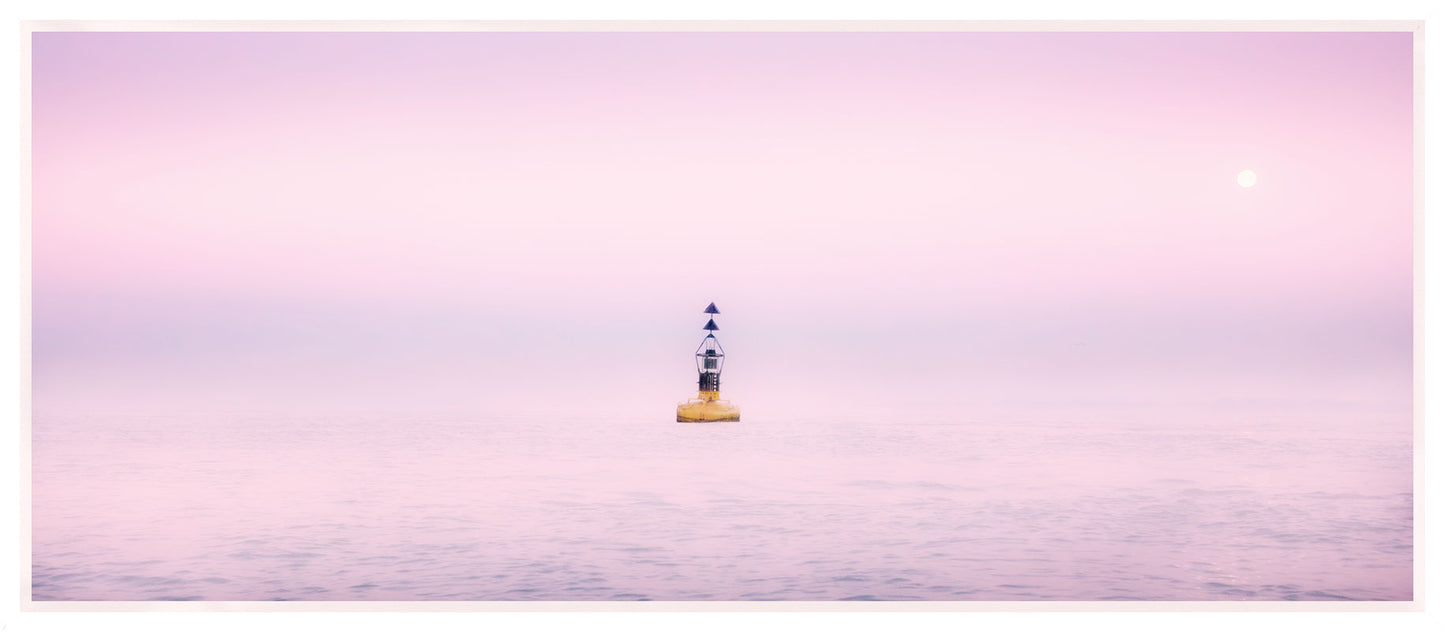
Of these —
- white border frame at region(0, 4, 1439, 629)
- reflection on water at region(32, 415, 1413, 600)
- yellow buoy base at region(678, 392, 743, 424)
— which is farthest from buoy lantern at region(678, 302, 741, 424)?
white border frame at region(0, 4, 1439, 629)

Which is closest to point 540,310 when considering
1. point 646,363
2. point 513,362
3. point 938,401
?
point 938,401

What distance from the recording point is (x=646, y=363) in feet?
91.2

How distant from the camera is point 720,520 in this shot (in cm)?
624

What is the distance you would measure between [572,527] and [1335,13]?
4365 mm

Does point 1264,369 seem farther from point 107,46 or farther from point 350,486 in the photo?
point 107,46

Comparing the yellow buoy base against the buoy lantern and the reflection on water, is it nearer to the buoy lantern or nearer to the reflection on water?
the buoy lantern

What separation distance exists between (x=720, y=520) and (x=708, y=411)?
711 cm

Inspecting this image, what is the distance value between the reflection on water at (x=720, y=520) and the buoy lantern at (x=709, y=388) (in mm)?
1053

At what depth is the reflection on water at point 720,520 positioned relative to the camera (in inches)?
173

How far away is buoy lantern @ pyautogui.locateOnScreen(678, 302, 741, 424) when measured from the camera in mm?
12617

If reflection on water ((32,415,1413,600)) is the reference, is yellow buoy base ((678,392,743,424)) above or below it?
above

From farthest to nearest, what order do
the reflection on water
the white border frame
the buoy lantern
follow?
the buoy lantern → the reflection on water → the white border frame

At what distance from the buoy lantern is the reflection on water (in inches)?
41.5

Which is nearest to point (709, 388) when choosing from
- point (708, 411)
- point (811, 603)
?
point (708, 411)
